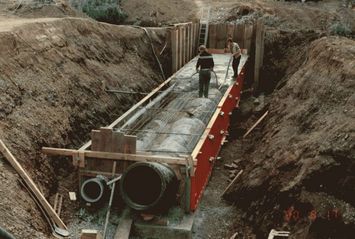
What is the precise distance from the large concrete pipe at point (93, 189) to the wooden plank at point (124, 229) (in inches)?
23.8

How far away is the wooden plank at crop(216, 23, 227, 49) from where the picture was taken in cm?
1895

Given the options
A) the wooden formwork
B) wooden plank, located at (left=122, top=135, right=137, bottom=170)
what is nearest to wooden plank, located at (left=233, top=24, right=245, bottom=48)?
the wooden formwork

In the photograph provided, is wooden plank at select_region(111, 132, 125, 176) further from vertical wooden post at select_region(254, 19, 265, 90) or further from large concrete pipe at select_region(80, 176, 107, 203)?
vertical wooden post at select_region(254, 19, 265, 90)

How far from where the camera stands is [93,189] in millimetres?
8141

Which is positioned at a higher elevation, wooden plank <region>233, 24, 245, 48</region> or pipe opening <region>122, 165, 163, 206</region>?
wooden plank <region>233, 24, 245, 48</region>

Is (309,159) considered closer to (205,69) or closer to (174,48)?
(205,69)

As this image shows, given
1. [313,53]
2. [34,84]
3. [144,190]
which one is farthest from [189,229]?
[313,53]

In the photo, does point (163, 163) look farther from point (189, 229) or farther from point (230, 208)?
point (230, 208)

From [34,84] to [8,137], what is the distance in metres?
2.13

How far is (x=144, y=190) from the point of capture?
820 centimetres

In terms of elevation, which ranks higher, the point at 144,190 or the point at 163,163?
the point at 163,163

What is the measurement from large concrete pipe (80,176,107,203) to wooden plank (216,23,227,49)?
481 inches

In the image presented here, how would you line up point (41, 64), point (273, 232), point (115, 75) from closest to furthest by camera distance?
point (273, 232) → point (41, 64) → point (115, 75)

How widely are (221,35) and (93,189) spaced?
12.4 metres
